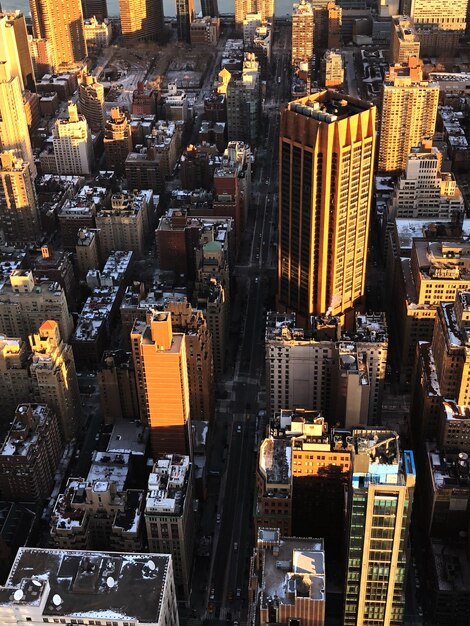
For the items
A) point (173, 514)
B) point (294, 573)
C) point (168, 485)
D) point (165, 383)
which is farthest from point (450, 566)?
point (165, 383)

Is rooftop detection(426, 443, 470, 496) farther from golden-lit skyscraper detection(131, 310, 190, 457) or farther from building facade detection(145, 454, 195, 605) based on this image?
golden-lit skyscraper detection(131, 310, 190, 457)

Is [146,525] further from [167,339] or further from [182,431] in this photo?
[167,339]

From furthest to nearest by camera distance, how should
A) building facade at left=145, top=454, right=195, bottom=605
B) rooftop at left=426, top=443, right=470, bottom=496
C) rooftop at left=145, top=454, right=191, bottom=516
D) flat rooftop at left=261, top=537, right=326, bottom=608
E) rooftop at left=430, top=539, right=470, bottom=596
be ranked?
rooftop at left=426, top=443, right=470, bottom=496, rooftop at left=430, top=539, right=470, bottom=596, building facade at left=145, top=454, right=195, bottom=605, rooftop at left=145, top=454, right=191, bottom=516, flat rooftop at left=261, top=537, right=326, bottom=608

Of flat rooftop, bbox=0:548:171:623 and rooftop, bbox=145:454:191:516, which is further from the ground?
flat rooftop, bbox=0:548:171:623

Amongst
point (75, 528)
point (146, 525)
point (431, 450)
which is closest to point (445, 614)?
point (431, 450)

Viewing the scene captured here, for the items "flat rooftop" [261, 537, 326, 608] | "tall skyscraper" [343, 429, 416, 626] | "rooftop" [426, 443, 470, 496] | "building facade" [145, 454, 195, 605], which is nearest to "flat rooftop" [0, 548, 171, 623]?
"flat rooftop" [261, 537, 326, 608]

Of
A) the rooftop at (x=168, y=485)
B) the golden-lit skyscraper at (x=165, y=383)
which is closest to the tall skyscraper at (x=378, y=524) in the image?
the rooftop at (x=168, y=485)

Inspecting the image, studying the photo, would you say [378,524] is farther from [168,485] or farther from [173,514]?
[168,485]
